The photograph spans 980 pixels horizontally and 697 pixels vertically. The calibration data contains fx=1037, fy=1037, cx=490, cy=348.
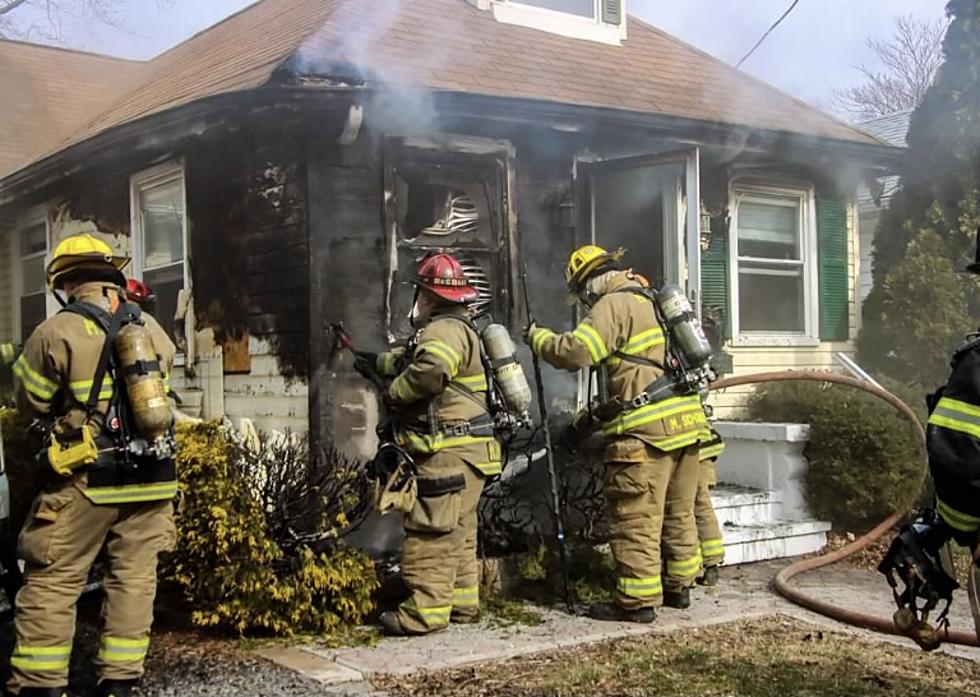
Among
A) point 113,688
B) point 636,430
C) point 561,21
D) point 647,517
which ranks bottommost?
point 113,688

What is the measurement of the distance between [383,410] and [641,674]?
8.86 ft

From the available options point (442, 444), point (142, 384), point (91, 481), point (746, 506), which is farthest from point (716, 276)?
point (91, 481)

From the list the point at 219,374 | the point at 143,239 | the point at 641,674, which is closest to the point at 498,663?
the point at 641,674

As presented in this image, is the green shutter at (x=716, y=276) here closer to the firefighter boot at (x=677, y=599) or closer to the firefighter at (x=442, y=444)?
the firefighter boot at (x=677, y=599)

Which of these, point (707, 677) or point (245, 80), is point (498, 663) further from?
point (245, 80)

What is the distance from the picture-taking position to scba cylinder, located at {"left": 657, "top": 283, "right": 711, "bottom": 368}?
578 centimetres

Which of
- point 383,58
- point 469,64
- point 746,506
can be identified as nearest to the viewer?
point 383,58

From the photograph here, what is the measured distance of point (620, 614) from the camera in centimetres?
568

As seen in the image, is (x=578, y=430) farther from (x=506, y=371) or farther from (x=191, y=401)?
(x=191, y=401)

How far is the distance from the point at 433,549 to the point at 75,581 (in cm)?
180

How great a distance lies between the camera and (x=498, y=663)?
4.87 meters

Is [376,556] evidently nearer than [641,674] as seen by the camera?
No

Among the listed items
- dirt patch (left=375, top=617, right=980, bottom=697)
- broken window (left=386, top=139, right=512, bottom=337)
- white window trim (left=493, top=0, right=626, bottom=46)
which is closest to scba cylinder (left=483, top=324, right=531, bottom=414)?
broken window (left=386, top=139, right=512, bottom=337)

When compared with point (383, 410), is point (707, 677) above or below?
below
